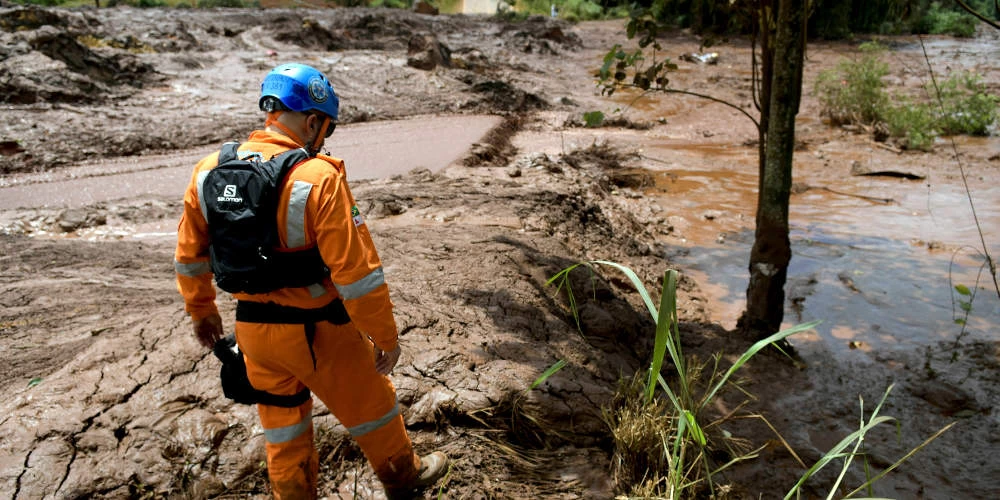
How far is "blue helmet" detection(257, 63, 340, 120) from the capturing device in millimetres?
2061

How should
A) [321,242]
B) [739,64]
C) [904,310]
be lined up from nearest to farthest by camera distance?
[321,242] < [904,310] < [739,64]

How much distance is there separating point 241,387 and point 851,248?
6.09 m

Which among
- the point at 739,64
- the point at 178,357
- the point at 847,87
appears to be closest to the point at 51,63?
the point at 178,357

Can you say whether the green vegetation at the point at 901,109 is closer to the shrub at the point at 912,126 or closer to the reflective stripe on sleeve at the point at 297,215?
the shrub at the point at 912,126

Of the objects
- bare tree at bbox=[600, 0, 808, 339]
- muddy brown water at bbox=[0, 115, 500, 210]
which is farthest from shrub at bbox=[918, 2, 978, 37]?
bare tree at bbox=[600, 0, 808, 339]

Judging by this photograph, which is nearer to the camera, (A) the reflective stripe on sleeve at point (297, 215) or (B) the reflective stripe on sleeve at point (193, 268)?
(A) the reflective stripe on sleeve at point (297, 215)

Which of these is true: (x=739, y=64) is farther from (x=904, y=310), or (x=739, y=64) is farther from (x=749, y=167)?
(x=904, y=310)

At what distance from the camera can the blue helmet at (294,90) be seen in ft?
6.76

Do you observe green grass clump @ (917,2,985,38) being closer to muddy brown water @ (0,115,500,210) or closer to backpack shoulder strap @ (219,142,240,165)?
muddy brown water @ (0,115,500,210)

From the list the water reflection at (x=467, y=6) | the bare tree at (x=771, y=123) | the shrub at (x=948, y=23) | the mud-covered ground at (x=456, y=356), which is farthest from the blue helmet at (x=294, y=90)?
the water reflection at (x=467, y=6)

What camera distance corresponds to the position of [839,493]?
278cm

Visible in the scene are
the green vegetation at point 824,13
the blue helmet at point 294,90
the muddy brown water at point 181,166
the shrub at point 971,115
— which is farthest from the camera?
the green vegetation at point 824,13

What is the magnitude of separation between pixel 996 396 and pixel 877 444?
112 centimetres

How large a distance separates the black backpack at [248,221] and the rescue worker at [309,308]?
0.14 feet
